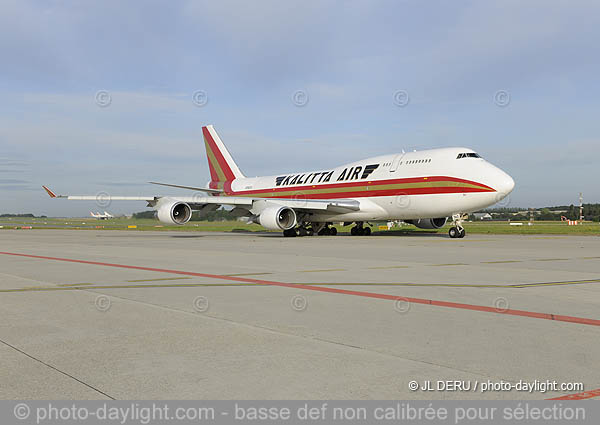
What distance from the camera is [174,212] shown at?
32938 millimetres

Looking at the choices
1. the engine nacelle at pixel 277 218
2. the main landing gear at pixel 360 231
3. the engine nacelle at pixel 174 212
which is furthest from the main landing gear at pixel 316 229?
the engine nacelle at pixel 174 212

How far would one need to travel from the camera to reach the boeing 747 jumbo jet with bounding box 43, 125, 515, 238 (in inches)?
1114

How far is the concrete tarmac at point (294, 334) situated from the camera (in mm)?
4105

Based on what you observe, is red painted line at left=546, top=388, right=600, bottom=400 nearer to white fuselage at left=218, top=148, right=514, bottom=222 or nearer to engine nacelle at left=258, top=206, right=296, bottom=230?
white fuselage at left=218, top=148, right=514, bottom=222

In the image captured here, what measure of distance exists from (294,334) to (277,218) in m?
25.1

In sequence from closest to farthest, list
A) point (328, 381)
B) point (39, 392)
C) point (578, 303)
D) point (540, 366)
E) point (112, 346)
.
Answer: point (39, 392)
point (328, 381)
point (540, 366)
point (112, 346)
point (578, 303)

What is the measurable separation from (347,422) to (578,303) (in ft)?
18.4

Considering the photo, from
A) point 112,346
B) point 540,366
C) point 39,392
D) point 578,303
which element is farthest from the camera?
point 578,303

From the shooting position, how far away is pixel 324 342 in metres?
5.48

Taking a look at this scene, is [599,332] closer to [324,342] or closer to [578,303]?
[578,303]

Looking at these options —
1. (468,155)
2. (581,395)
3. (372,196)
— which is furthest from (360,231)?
(581,395)

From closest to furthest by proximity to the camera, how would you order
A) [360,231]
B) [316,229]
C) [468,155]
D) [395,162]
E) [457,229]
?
1. [468,155]
2. [457,229]
3. [395,162]
4. [360,231]
5. [316,229]

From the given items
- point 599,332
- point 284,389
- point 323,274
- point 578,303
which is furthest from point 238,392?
point 323,274

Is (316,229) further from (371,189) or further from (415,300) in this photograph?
(415,300)
